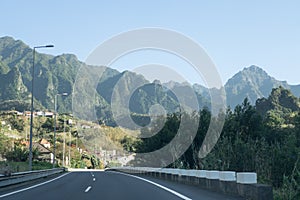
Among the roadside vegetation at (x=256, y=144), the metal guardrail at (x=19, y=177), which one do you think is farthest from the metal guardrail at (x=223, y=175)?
the metal guardrail at (x=19, y=177)

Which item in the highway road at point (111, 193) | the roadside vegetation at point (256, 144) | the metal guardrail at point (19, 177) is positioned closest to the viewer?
the highway road at point (111, 193)

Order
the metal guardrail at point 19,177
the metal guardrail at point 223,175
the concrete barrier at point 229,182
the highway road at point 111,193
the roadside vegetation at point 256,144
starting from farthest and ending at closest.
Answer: the roadside vegetation at point 256,144 < the metal guardrail at point 19,177 < the highway road at point 111,193 < the metal guardrail at point 223,175 < the concrete barrier at point 229,182

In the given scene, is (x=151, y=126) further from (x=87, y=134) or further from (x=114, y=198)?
(x=87, y=134)

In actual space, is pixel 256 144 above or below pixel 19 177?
above

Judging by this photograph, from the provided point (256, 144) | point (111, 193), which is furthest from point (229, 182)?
point (256, 144)

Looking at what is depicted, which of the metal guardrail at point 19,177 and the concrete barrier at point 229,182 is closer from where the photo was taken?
the concrete barrier at point 229,182

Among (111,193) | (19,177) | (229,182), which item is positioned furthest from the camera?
(19,177)

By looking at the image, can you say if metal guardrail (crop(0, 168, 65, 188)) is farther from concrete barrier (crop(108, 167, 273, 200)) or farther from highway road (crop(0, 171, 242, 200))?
concrete barrier (crop(108, 167, 273, 200))

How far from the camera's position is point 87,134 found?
123312 mm

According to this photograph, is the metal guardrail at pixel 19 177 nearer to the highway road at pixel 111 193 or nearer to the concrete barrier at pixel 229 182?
the highway road at pixel 111 193

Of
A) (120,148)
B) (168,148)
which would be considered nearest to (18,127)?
(120,148)

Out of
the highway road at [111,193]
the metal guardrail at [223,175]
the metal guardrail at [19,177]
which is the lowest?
the highway road at [111,193]

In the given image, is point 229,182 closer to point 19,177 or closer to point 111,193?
point 111,193

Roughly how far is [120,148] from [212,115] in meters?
45.2
